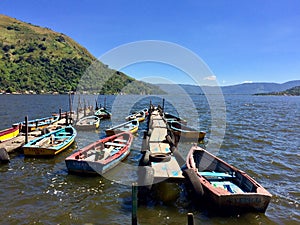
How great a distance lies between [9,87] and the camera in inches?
5556

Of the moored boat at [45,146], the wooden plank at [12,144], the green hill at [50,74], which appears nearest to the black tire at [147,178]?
the moored boat at [45,146]

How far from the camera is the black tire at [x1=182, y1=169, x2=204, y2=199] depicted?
32.8ft

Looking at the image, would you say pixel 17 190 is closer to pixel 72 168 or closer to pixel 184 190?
pixel 72 168

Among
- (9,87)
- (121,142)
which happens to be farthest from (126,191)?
(9,87)

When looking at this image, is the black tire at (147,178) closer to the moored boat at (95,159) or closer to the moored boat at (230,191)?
the moored boat at (230,191)

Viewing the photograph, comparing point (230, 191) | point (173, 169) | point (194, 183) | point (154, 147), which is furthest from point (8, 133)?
point (230, 191)

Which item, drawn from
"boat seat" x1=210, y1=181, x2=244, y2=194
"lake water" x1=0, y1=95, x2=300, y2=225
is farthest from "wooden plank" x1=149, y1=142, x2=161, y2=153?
"boat seat" x1=210, y1=181, x2=244, y2=194

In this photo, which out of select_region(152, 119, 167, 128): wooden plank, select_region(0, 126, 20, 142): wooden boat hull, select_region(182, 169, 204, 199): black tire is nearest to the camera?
select_region(182, 169, 204, 199): black tire

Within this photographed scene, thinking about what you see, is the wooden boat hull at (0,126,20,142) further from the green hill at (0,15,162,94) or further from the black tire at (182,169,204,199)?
the green hill at (0,15,162,94)

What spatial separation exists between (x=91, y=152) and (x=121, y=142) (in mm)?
3944

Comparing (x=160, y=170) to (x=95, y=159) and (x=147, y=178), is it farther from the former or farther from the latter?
(x=95, y=159)

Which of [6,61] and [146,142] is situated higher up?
[6,61]

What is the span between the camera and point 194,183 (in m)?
10.1

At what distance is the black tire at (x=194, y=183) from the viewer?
9.98 m
